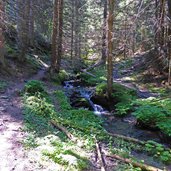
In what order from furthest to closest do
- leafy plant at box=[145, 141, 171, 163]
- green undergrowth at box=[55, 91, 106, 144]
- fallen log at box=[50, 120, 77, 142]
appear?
green undergrowth at box=[55, 91, 106, 144]
fallen log at box=[50, 120, 77, 142]
leafy plant at box=[145, 141, 171, 163]

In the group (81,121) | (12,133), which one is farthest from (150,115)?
(12,133)

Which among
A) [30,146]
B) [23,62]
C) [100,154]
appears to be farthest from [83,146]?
[23,62]

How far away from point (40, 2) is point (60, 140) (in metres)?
20.9

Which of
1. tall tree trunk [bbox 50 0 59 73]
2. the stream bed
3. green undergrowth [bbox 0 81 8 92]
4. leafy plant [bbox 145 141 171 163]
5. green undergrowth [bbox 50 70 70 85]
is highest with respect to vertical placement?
tall tree trunk [bbox 50 0 59 73]

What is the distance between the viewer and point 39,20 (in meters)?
26.0

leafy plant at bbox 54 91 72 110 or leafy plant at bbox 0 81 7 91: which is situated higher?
leafy plant at bbox 0 81 7 91

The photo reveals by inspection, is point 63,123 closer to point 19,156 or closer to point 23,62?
point 19,156

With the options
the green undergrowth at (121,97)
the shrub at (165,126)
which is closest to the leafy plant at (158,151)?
the shrub at (165,126)

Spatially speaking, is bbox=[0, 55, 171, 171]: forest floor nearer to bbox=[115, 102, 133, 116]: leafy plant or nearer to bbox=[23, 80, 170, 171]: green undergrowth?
bbox=[23, 80, 170, 171]: green undergrowth

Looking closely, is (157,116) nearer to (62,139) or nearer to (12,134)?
(62,139)

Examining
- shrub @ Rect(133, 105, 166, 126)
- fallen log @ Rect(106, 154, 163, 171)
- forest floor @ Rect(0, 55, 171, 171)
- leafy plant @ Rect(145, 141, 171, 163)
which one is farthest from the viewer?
shrub @ Rect(133, 105, 166, 126)

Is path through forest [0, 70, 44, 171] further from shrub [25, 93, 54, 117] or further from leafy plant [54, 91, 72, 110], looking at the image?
leafy plant [54, 91, 72, 110]

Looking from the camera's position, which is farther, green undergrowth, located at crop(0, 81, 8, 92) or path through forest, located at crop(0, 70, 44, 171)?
green undergrowth, located at crop(0, 81, 8, 92)

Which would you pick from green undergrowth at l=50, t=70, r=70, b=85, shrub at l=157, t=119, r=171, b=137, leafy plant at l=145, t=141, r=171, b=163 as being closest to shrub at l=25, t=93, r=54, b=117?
leafy plant at l=145, t=141, r=171, b=163
